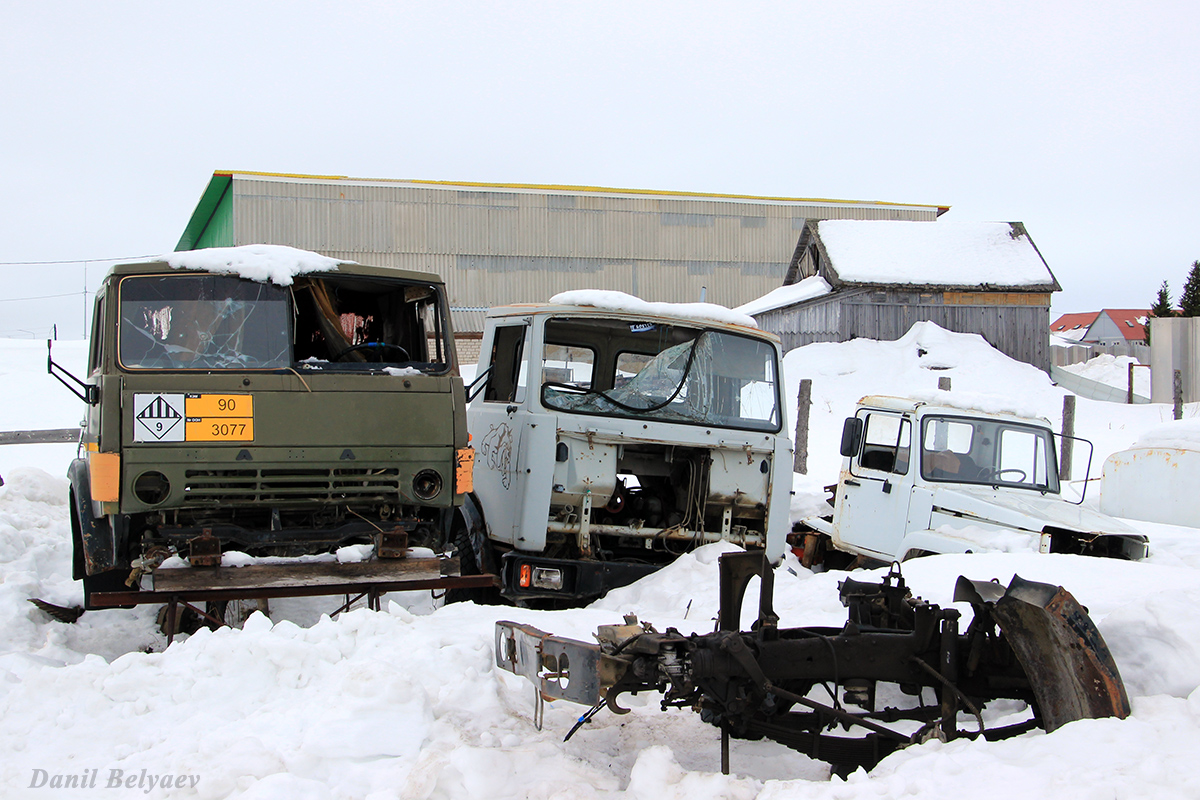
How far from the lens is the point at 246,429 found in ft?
19.3

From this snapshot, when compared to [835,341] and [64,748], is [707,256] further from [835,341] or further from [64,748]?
[64,748]

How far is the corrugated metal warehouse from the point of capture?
3416 cm

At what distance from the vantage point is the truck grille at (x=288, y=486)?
19.2 ft

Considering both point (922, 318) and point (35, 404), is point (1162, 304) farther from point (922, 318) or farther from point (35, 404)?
point (35, 404)

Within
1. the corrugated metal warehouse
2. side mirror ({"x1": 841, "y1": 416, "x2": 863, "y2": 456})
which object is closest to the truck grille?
side mirror ({"x1": 841, "y1": 416, "x2": 863, "y2": 456})

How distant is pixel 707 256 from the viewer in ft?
124

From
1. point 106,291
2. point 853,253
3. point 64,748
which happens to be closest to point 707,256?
point 853,253

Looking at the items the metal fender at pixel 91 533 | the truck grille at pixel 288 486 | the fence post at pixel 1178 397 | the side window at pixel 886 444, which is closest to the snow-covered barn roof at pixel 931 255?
Result: the fence post at pixel 1178 397

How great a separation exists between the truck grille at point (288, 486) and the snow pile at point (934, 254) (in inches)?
933

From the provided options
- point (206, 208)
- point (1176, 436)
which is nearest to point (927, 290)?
point (1176, 436)

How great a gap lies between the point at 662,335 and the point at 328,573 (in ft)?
10.0

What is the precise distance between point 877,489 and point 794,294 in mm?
22764

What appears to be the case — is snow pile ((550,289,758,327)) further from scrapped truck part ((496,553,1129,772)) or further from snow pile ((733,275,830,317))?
snow pile ((733,275,830,317))

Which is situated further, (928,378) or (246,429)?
(928,378)
